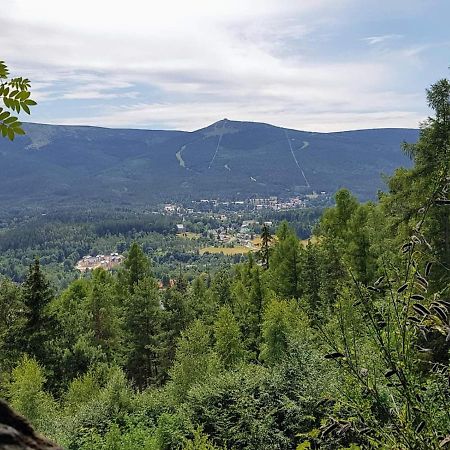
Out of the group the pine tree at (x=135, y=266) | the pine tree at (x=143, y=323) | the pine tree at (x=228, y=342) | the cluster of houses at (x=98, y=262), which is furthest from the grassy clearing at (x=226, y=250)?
the pine tree at (x=228, y=342)

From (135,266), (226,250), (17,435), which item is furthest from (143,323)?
(226,250)

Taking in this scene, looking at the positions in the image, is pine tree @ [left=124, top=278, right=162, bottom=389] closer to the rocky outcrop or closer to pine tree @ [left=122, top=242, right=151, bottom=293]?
pine tree @ [left=122, top=242, right=151, bottom=293]

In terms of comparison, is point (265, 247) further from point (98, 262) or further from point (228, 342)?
point (98, 262)

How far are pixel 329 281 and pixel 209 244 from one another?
165m

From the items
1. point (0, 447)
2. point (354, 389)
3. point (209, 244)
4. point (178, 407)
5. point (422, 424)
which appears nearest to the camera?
point (0, 447)

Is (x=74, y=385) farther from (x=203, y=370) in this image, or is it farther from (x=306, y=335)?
(x=306, y=335)

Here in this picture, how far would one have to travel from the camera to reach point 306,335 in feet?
58.2

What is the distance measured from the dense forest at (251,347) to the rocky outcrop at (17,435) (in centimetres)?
158

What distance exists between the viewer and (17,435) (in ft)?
5.43

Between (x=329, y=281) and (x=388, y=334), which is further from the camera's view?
(x=329, y=281)

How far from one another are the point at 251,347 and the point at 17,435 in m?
26.0

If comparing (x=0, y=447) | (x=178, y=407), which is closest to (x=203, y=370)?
(x=178, y=407)

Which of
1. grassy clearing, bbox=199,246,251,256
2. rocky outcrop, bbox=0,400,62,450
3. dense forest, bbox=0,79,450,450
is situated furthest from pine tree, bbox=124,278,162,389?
grassy clearing, bbox=199,246,251,256

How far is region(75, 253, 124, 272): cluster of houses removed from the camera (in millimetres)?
150087
